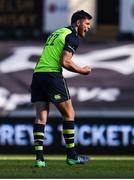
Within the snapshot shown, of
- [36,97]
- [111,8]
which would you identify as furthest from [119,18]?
[36,97]

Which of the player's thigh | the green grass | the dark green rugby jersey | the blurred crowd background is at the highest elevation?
the dark green rugby jersey

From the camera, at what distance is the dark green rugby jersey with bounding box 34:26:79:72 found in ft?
32.2

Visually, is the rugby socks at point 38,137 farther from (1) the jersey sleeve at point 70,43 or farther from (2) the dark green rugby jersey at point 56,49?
(1) the jersey sleeve at point 70,43

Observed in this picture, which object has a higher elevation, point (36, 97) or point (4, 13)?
point (36, 97)

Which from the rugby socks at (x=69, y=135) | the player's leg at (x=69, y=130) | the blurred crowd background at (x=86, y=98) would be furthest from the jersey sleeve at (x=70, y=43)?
the blurred crowd background at (x=86, y=98)

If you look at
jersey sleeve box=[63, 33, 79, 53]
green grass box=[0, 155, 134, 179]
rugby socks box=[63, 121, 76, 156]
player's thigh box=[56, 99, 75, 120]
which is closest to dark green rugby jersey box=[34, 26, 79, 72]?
jersey sleeve box=[63, 33, 79, 53]

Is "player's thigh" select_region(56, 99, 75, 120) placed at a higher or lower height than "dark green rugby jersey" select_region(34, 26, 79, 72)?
lower

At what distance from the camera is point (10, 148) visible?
50.0ft

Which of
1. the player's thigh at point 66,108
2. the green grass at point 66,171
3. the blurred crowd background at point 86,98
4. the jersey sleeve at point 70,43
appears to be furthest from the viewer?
the blurred crowd background at point 86,98

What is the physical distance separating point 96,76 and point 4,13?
652 cm

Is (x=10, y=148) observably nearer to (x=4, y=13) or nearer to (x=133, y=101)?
(x=133, y=101)

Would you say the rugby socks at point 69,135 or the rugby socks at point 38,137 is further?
the rugby socks at point 69,135

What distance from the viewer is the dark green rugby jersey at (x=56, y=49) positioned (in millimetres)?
9828

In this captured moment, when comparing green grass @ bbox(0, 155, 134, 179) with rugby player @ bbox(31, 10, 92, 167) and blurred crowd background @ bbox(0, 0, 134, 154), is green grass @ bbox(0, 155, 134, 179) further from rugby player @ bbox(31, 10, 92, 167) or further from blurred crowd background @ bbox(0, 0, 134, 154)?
blurred crowd background @ bbox(0, 0, 134, 154)
